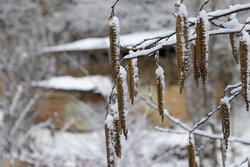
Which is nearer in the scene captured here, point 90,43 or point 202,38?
point 202,38

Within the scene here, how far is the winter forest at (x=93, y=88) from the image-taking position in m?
3.74

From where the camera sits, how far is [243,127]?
6.70 meters

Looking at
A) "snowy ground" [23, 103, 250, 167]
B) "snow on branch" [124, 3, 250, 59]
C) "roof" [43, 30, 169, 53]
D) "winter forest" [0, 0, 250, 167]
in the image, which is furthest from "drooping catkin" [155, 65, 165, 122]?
"roof" [43, 30, 169, 53]

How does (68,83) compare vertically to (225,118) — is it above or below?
below

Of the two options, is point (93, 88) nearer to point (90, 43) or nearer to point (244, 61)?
point (90, 43)

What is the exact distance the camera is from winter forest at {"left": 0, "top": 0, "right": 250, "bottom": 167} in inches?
147

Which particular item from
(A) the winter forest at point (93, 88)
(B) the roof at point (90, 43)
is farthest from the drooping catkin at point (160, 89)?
(B) the roof at point (90, 43)

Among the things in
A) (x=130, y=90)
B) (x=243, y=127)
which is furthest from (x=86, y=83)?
(x=130, y=90)

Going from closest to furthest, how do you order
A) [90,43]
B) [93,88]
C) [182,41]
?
[182,41], [93,88], [90,43]

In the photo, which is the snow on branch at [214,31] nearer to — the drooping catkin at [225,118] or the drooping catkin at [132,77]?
the drooping catkin at [132,77]

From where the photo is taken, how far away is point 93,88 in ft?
20.5

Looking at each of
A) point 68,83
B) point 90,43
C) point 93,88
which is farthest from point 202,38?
point 90,43

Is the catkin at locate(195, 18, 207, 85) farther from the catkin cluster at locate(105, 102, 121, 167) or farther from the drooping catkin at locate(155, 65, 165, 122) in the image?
the catkin cluster at locate(105, 102, 121, 167)

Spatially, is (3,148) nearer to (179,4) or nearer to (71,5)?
(179,4)
